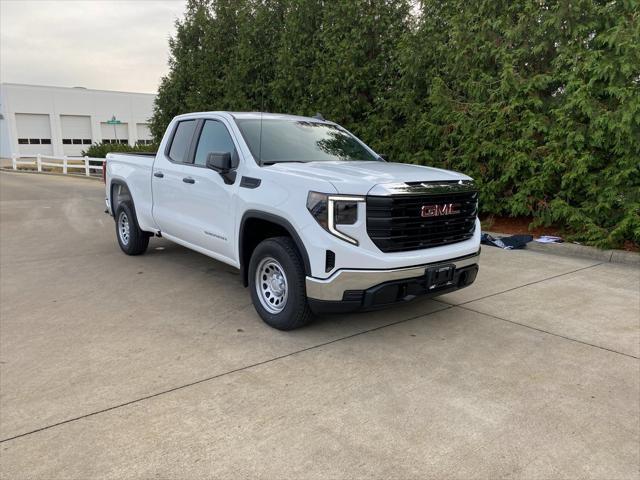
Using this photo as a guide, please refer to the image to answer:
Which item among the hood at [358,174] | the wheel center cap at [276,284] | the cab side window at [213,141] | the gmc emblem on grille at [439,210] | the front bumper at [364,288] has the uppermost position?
the cab side window at [213,141]

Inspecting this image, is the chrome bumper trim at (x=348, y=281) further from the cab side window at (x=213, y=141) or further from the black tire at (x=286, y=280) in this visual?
the cab side window at (x=213, y=141)

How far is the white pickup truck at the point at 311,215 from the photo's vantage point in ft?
12.5

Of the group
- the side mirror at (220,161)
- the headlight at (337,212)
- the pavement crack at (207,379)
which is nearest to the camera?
the pavement crack at (207,379)

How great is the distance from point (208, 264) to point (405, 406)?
14.4 ft

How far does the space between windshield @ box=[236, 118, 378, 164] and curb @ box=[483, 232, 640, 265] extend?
399 cm

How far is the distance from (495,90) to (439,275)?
5.70 meters

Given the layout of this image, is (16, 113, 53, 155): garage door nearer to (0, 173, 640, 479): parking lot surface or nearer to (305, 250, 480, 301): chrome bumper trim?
(0, 173, 640, 479): parking lot surface

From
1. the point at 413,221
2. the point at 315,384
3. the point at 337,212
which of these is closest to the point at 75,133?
the point at 337,212

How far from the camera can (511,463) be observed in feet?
8.76

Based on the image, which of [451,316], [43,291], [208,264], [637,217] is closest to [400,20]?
[637,217]

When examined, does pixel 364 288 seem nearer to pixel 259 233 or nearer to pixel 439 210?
pixel 439 210

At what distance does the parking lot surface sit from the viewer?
2.69 meters

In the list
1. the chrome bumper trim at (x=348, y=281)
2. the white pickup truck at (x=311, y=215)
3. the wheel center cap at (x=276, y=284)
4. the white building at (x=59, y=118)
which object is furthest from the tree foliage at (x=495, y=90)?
the white building at (x=59, y=118)

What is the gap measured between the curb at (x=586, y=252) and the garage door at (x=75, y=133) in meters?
53.7
